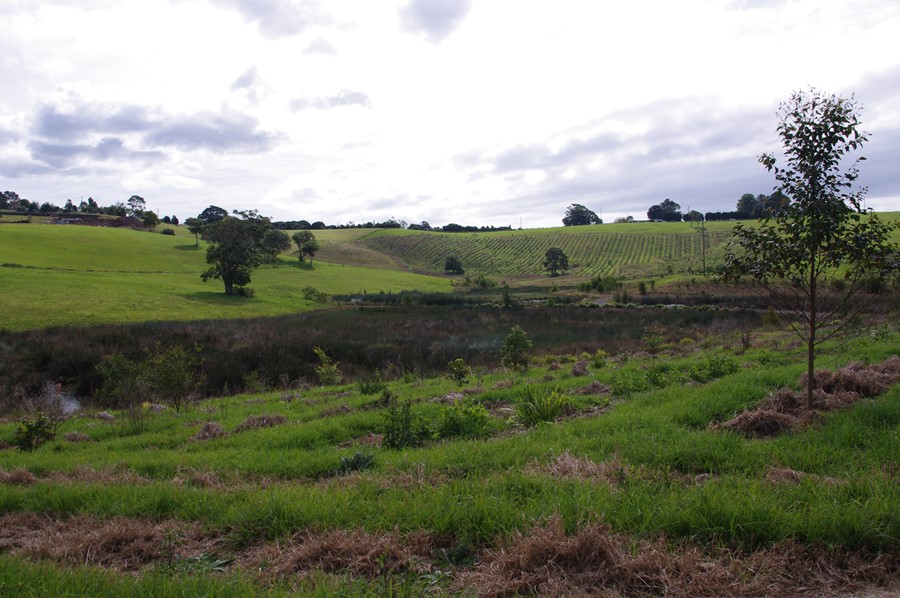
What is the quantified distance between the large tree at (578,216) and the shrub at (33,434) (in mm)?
176766

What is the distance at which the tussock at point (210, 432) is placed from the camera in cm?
941

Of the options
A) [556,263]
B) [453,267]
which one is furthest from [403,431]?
[453,267]

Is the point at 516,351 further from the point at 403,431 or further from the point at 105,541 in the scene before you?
the point at 105,541

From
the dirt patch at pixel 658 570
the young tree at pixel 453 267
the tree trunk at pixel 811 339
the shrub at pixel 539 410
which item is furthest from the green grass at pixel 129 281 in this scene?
the tree trunk at pixel 811 339

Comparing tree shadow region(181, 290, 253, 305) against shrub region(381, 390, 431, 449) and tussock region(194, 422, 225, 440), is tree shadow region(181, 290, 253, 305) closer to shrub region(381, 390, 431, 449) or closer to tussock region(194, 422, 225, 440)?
tussock region(194, 422, 225, 440)

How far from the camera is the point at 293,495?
5.47 m

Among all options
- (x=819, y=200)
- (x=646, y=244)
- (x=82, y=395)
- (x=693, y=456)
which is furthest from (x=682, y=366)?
(x=646, y=244)

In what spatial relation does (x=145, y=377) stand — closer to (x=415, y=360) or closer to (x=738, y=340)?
(x=415, y=360)

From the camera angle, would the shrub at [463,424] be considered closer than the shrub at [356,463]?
No

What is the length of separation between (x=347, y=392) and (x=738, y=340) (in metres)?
15.0

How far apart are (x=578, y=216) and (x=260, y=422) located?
177m

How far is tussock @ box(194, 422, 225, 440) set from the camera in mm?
9406

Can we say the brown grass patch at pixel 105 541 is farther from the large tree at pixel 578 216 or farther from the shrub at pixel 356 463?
the large tree at pixel 578 216

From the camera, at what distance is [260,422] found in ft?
33.7
